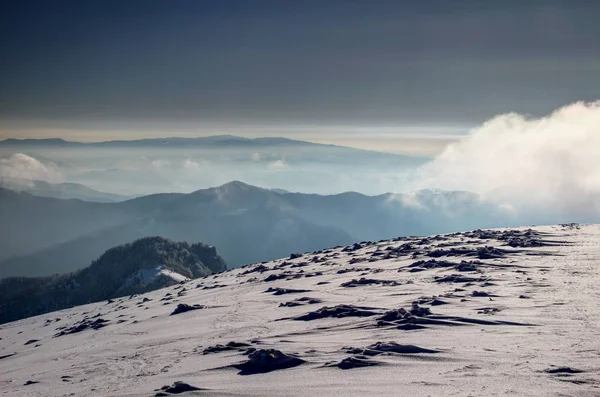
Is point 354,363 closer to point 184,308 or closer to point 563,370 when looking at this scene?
point 563,370

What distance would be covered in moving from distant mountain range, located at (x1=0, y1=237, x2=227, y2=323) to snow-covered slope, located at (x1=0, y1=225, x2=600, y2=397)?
102830mm

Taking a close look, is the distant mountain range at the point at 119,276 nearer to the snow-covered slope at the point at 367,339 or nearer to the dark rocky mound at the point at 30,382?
the snow-covered slope at the point at 367,339

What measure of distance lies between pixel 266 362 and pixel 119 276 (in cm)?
14790

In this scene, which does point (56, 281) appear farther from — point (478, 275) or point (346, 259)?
point (478, 275)

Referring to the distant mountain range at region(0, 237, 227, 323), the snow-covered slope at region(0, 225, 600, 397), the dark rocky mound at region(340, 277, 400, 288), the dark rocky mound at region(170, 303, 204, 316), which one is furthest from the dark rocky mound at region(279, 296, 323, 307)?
the distant mountain range at region(0, 237, 227, 323)

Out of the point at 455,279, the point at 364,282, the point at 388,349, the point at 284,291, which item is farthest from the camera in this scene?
the point at 284,291

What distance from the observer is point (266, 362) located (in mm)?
20094

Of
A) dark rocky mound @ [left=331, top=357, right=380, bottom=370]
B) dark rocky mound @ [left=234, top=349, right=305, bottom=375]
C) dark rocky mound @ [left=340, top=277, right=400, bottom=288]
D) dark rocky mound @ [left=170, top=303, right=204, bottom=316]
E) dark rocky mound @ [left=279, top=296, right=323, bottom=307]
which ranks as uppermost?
dark rocky mound @ [left=331, top=357, right=380, bottom=370]

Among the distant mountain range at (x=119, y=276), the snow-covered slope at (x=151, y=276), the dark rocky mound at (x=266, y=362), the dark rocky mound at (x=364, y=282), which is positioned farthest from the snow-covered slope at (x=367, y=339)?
the distant mountain range at (x=119, y=276)

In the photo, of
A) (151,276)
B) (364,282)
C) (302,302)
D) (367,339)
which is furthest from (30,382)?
(151,276)

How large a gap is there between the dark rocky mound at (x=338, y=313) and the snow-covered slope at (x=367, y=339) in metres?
0.09

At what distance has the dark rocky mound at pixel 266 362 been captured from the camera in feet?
65.3

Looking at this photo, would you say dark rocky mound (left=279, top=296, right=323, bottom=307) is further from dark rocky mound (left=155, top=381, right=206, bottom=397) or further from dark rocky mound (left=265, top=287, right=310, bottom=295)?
dark rocky mound (left=155, top=381, right=206, bottom=397)

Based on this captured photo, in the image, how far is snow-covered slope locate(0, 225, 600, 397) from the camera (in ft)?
56.1
